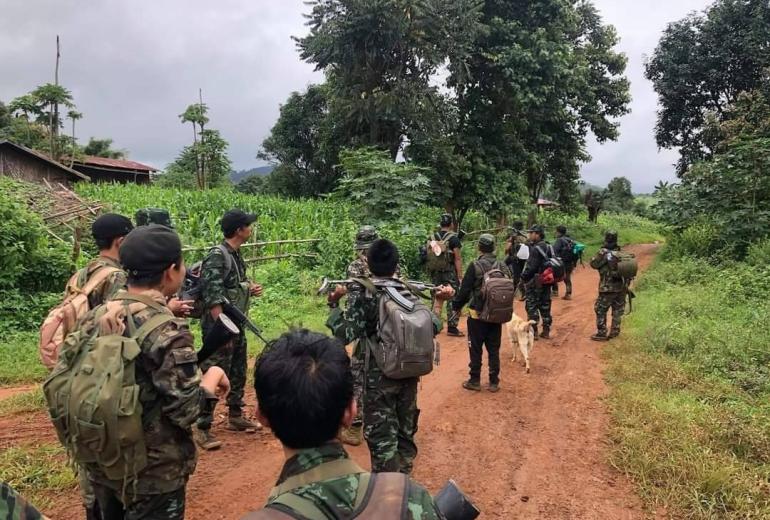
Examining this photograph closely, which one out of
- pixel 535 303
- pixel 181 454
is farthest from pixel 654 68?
pixel 181 454

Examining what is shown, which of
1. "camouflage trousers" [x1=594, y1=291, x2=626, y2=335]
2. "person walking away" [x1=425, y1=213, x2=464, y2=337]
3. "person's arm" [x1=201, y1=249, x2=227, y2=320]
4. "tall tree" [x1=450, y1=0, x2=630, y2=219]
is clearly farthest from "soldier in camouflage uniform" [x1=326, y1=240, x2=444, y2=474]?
"tall tree" [x1=450, y1=0, x2=630, y2=219]

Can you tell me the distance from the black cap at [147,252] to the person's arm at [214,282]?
188 cm

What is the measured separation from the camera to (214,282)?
418cm

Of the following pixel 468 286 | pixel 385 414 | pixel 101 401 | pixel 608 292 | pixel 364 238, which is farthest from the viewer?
pixel 608 292

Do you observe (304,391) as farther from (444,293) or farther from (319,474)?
(444,293)

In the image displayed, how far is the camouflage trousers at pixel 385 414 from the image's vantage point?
337 centimetres

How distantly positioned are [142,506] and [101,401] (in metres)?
0.61

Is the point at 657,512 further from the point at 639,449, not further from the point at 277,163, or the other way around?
the point at 277,163

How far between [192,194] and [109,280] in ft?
56.3

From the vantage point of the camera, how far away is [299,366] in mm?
1498

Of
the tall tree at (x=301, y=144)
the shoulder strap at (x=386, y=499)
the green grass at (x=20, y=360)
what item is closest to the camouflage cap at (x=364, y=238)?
the shoulder strap at (x=386, y=499)

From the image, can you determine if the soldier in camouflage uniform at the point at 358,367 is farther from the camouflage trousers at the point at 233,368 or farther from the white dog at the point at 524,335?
the white dog at the point at 524,335

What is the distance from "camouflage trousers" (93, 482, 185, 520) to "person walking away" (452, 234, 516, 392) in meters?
4.01

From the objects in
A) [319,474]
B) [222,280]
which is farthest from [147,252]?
[222,280]
